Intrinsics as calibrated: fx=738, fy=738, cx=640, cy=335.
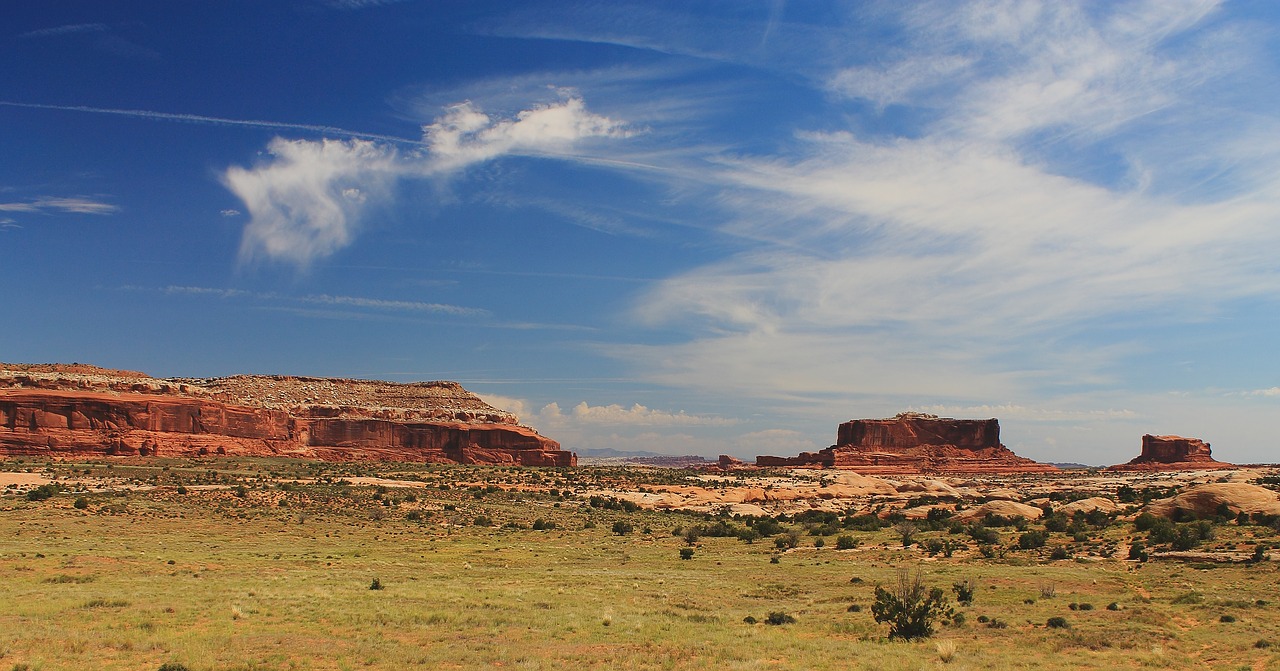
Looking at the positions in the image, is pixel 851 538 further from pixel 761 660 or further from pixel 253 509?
pixel 253 509

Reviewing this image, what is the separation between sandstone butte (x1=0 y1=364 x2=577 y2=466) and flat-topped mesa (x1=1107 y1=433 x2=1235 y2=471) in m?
92.4

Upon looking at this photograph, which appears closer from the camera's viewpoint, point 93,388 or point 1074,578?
point 1074,578

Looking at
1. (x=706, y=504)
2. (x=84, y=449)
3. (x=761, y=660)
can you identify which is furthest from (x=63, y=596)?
(x=84, y=449)

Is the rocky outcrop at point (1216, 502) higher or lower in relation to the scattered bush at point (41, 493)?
higher

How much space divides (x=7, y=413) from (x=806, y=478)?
74657mm

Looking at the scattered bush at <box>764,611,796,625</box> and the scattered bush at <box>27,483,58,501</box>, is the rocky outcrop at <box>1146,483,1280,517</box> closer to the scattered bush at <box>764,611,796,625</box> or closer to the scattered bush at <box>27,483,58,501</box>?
the scattered bush at <box>764,611,796,625</box>

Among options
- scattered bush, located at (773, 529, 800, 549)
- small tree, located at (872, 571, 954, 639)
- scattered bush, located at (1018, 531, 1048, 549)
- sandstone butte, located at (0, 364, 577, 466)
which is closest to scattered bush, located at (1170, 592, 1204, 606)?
small tree, located at (872, 571, 954, 639)

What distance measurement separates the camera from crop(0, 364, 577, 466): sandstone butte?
206 feet

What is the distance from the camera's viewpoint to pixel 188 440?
68625 millimetres

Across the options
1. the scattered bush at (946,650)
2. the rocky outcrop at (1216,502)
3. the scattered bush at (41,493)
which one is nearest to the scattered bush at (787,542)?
the rocky outcrop at (1216,502)

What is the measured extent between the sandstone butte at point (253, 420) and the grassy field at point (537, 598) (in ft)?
105

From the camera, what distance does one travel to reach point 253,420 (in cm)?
7638

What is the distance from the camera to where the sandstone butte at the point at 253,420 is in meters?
62.8

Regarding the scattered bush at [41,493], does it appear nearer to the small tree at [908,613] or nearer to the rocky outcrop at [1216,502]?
the small tree at [908,613]
